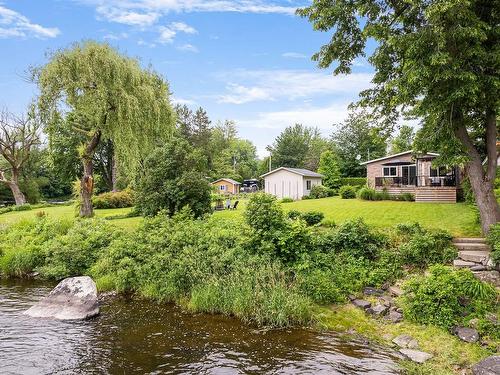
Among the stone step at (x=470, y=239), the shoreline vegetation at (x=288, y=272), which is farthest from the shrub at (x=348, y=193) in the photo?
the stone step at (x=470, y=239)

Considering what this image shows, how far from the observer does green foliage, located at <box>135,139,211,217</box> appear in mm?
19516

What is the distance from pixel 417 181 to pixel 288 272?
70.0ft

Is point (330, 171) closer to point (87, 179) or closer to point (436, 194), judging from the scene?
point (436, 194)

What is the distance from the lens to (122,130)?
20297 millimetres

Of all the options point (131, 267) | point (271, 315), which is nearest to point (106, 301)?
point (131, 267)

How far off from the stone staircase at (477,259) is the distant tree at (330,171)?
32.1m

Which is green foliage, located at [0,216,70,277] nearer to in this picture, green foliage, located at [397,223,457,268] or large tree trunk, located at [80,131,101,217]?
large tree trunk, located at [80,131,101,217]

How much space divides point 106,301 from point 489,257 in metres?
12.0

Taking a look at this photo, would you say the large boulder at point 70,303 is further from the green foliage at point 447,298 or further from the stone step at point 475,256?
the stone step at point 475,256

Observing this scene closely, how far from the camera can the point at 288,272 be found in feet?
36.9

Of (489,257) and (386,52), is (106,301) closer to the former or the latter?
(489,257)

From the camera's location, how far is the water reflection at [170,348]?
7.16 m

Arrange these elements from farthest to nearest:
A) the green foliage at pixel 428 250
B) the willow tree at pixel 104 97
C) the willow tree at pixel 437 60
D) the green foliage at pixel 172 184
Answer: the green foliage at pixel 172 184, the willow tree at pixel 104 97, the green foliage at pixel 428 250, the willow tree at pixel 437 60

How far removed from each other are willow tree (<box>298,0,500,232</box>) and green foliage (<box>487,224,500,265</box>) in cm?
105
